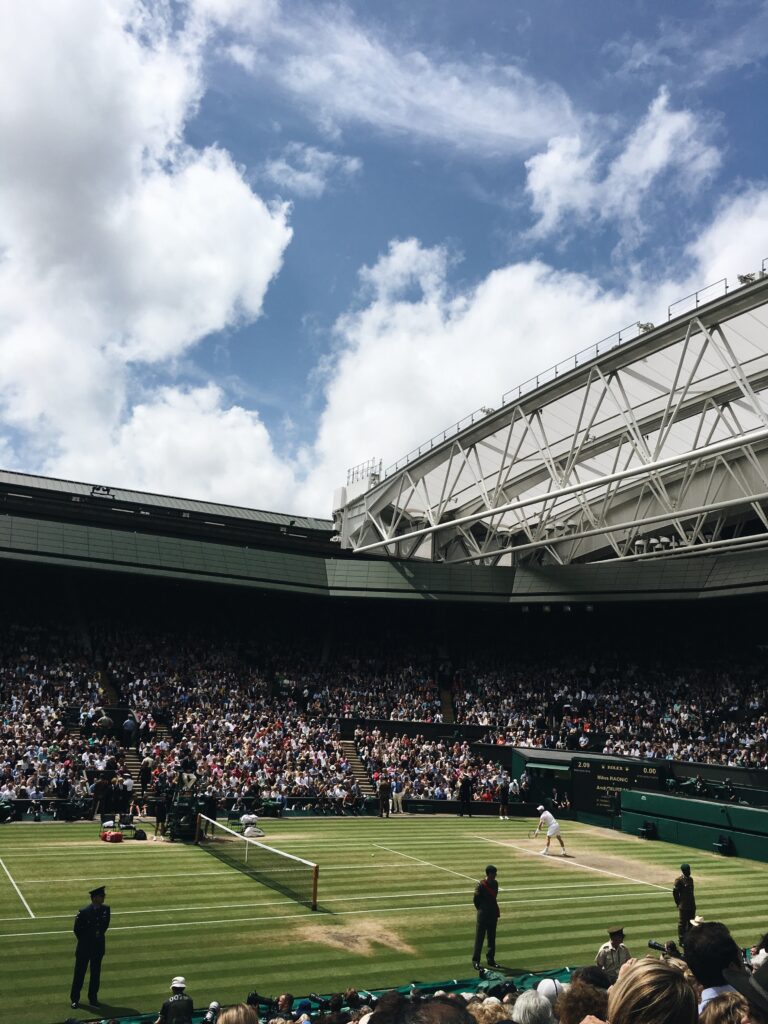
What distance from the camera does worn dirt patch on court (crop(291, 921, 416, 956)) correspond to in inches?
540

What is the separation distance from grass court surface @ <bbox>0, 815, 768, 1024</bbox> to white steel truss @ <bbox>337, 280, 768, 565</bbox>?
39.0ft

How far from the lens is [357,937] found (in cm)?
1433

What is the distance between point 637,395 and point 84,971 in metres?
28.0

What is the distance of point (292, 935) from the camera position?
14.3m

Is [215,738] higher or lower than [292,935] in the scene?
higher

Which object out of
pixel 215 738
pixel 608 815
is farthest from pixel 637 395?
A: pixel 215 738

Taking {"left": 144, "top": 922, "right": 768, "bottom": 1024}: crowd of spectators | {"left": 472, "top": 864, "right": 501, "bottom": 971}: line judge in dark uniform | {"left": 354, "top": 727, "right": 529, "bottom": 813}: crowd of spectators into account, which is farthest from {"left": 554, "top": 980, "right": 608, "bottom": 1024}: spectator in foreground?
{"left": 354, "top": 727, "right": 529, "bottom": 813}: crowd of spectators

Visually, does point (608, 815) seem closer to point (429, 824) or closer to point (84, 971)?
point (429, 824)

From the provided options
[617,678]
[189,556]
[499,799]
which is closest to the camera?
[499,799]

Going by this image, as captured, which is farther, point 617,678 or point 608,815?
point 617,678

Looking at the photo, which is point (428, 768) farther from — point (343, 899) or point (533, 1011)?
point (533, 1011)

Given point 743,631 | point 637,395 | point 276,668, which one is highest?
point 637,395

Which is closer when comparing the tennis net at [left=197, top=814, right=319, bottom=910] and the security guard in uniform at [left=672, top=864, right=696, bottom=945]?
the security guard in uniform at [left=672, top=864, right=696, bottom=945]

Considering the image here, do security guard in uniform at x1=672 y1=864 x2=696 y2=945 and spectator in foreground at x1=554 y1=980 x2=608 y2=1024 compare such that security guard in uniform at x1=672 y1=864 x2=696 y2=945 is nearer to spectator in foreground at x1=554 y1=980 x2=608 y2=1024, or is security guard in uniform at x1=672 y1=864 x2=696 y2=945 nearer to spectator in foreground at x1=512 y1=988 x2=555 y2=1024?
spectator in foreground at x1=512 y1=988 x2=555 y2=1024
